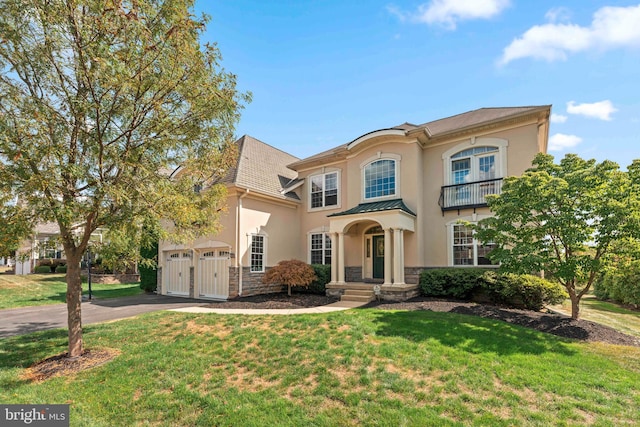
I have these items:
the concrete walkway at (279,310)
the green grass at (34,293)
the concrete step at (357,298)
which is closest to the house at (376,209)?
the concrete step at (357,298)

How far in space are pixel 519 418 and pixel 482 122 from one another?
1146 cm

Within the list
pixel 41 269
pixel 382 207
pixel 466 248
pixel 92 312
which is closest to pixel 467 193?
pixel 466 248

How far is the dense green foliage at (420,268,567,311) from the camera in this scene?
10320mm

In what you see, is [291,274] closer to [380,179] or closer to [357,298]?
[357,298]

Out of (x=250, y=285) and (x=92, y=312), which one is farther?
(x=250, y=285)

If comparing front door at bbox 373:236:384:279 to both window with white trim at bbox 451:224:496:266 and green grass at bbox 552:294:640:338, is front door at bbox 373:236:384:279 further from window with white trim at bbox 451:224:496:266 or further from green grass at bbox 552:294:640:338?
green grass at bbox 552:294:640:338

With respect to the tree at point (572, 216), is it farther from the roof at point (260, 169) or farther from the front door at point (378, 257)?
the roof at point (260, 169)

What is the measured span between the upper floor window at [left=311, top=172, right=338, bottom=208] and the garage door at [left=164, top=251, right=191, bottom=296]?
7154 mm

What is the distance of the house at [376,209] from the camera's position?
12688 millimetres

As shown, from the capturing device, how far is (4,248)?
6062mm

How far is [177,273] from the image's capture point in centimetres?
1653

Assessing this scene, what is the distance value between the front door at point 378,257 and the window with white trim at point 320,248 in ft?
8.27

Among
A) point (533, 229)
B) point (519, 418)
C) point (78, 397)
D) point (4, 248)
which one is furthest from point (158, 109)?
point (533, 229)

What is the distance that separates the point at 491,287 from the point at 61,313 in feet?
51.5
